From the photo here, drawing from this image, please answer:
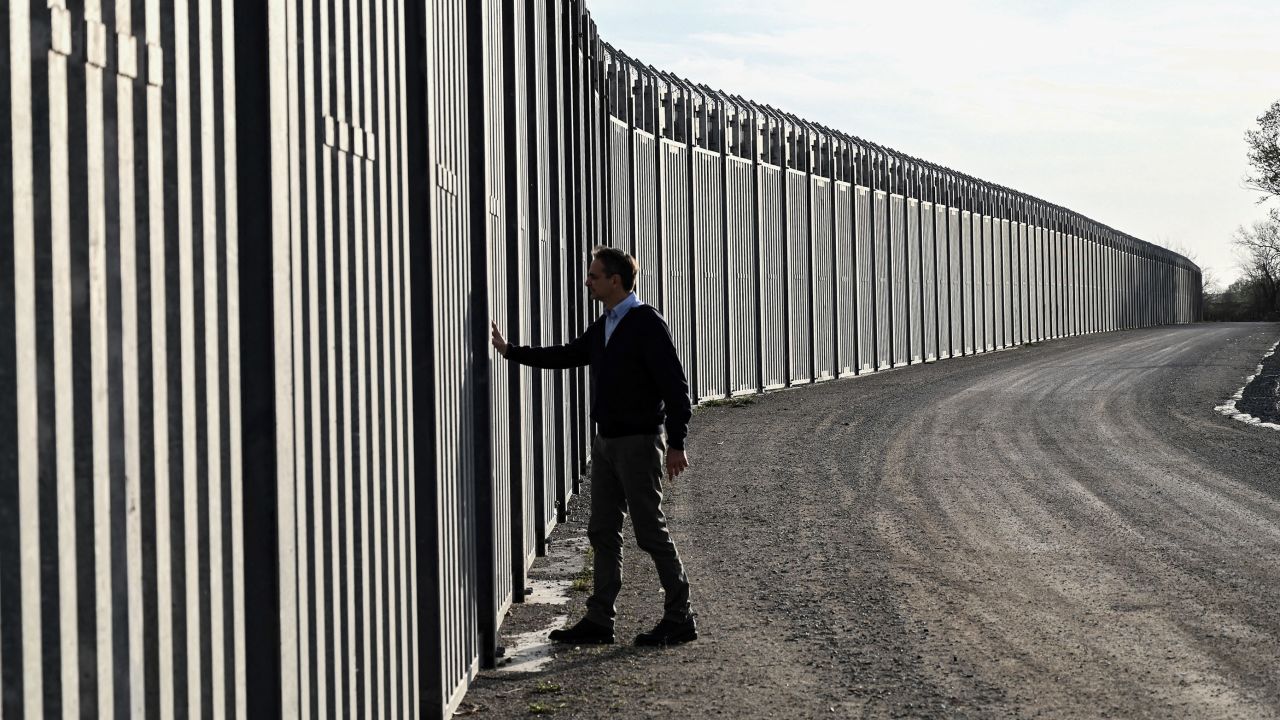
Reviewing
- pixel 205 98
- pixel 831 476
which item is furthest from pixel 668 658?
pixel 831 476

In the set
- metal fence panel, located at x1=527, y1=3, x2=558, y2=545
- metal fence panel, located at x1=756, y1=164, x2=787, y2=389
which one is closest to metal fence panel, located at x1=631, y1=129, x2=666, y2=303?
metal fence panel, located at x1=756, y1=164, x2=787, y2=389

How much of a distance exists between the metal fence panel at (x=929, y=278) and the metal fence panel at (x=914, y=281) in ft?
1.14

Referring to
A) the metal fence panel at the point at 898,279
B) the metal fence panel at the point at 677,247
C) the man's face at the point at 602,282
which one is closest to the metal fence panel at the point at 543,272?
the man's face at the point at 602,282

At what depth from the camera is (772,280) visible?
1016 inches

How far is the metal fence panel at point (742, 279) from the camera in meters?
23.6

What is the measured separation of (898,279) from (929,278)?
3.15m

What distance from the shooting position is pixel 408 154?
494 centimetres

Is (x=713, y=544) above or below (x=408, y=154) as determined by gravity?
below

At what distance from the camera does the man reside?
668 centimetres

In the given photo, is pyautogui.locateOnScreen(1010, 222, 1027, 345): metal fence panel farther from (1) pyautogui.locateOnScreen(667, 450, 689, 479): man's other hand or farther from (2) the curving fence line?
(1) pyautogui.locateOnScreen(667, 450, 689, 479): man's other hand

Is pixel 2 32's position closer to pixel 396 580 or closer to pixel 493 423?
pixel 396 580

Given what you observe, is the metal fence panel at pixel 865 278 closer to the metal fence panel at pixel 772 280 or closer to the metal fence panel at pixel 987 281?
the metal fence panel at pixel 772 280

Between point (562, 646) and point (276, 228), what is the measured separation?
13.0 ft

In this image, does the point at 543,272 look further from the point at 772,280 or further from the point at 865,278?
the point at 865,278
